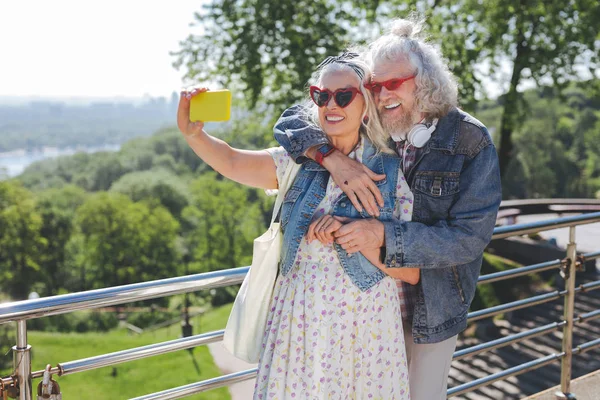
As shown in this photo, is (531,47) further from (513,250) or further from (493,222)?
(493,222)

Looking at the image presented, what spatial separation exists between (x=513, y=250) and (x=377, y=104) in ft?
56.0

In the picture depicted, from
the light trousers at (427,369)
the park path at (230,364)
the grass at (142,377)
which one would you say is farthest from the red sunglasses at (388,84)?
the grass at (142,377)

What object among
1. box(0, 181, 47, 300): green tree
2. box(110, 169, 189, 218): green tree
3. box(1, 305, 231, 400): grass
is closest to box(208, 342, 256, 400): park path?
box(1, 305, 231, 400): grass

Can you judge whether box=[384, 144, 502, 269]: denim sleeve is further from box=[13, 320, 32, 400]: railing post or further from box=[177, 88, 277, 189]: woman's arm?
box=[13, 320, 32, 400]: railing post

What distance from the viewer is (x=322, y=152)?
218cm

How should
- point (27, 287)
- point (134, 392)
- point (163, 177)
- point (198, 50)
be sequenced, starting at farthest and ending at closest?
point (163, 177), point (27, 287), point (134, 392), point (198, 50)

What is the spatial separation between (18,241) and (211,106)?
4387 centimetres

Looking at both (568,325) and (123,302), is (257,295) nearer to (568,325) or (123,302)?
(123,302)

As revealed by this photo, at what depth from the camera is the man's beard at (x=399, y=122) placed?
2.21m

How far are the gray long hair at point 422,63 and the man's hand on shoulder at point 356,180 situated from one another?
311mm


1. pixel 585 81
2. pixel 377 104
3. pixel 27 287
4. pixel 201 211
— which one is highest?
pixel 585 81

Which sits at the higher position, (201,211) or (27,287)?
(201,211)

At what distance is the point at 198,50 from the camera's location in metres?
14.6

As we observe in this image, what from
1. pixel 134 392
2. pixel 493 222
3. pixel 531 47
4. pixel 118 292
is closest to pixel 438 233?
pixel 493 222
